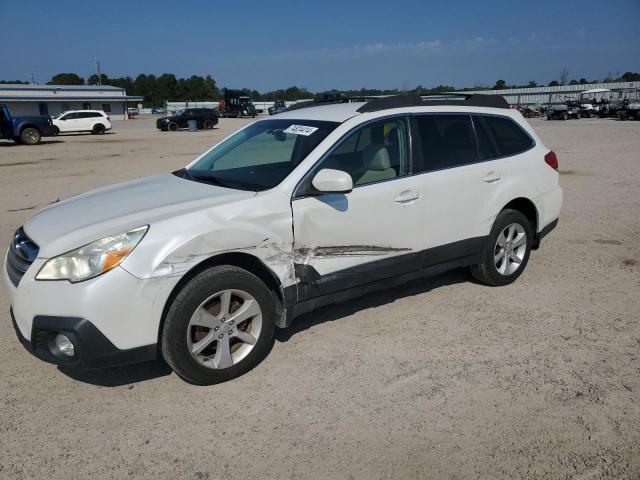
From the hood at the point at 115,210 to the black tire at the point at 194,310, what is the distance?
457 mm

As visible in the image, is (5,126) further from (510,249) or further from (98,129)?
(510,249)

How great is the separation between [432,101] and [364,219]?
1410 mm

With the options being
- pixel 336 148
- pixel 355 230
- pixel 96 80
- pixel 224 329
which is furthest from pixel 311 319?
pixel 96 80

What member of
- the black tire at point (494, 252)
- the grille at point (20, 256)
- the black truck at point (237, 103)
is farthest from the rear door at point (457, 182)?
the black truck at point (237, 103)

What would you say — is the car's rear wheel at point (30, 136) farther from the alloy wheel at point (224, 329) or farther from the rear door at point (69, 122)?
the alloy wheel at point (224, 329)

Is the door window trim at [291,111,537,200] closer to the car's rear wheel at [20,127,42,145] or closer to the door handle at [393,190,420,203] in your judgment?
the door handle at [393,190,420,203]

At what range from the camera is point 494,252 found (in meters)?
4.96

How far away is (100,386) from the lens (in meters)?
3.48

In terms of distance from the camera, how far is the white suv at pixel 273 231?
3.07m

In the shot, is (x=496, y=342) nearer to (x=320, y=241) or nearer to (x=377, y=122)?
(x=320, y=241)

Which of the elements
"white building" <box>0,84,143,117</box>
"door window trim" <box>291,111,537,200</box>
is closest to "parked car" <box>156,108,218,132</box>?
"white building" <box>0,84,143,117</box>

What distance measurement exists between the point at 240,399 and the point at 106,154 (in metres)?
19.4

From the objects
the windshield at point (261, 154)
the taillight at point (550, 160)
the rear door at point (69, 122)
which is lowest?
the taillight at point (550, 160)

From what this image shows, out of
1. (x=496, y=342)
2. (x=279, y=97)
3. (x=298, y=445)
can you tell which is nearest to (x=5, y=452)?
(x=298, y=445)
